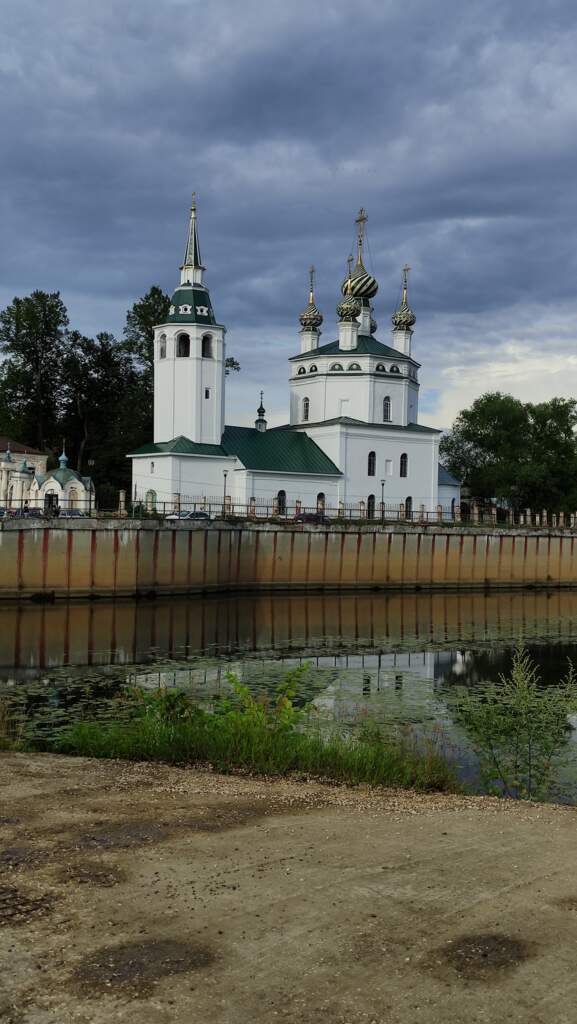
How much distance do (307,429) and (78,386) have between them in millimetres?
18673

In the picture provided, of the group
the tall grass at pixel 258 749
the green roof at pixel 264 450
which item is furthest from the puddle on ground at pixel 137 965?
the green roof at pixel 264 450

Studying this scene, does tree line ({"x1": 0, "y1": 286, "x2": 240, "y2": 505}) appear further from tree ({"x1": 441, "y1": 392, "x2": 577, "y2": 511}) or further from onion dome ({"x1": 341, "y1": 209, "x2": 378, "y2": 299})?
tree ({"x1": 441, "y1": 392, "x2": 577, "y2": 511})

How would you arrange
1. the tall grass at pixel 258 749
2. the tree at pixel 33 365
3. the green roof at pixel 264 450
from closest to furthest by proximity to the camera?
the tall grass at pixel 258 749 → the green roof at pixel 264 450 → the tree at pixel 33 365

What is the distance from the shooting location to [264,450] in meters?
70.4

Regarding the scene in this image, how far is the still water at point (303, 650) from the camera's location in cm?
2183

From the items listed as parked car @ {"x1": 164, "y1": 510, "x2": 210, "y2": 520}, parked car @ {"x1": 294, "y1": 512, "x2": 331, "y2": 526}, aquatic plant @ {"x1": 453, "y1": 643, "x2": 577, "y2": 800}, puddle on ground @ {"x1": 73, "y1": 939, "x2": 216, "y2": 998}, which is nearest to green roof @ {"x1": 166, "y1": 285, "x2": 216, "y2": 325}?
parked car @ {"x1": 294, "y1": 512, "x2": 331, "y2": 526}

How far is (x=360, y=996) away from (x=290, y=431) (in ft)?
227

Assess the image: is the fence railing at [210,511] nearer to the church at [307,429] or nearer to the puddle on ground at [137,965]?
the church at [307,429]

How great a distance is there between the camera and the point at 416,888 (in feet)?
26.0

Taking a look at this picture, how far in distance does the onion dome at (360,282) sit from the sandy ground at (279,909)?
7554 cm

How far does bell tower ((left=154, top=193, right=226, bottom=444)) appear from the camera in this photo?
224 ft

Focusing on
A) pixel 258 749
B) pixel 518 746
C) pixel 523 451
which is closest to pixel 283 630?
pixel 518 746

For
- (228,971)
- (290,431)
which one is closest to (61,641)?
(228,971)

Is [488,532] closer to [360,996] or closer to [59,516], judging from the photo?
[59,516]
